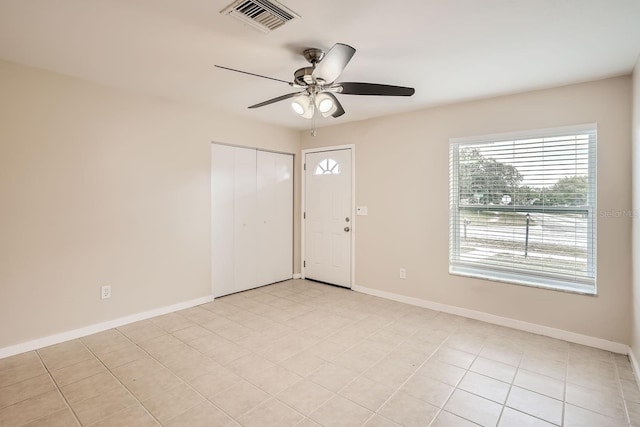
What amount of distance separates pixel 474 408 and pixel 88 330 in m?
3.38

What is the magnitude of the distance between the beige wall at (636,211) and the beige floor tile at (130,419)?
344 centimetres

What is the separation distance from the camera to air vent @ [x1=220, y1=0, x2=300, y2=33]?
1.85 metres

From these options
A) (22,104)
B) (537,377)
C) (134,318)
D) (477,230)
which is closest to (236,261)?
(134,318)

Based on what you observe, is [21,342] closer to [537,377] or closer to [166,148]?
[166,148]

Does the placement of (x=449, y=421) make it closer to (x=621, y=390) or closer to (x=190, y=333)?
(x=621, y=390)

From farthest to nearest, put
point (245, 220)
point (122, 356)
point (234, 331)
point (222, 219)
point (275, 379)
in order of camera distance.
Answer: point (245, 220) < point (222, 219) < point (234, 331) < point (122, 356) < point (275, 379)

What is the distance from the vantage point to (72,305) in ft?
9.95

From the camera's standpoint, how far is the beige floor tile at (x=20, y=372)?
2.35m

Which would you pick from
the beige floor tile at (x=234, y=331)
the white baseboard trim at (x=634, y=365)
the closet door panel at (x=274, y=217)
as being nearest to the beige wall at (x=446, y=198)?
the white baseboard trim at (x=634, y=365)

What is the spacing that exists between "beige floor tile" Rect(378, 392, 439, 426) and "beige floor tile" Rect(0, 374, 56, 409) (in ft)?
7.53

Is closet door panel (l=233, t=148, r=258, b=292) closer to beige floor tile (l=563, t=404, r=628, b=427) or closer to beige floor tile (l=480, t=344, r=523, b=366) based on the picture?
beige floor tile (l=480, t=344, r=523, b=366)

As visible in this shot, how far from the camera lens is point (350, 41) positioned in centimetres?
228

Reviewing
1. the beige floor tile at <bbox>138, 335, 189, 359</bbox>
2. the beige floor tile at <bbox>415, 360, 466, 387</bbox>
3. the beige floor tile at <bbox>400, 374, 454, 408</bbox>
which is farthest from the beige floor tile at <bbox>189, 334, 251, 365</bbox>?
the beige floor tile at <bbox>415, 360, 466, 387</bbox>

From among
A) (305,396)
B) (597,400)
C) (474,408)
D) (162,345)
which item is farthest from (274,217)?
(597,400)
